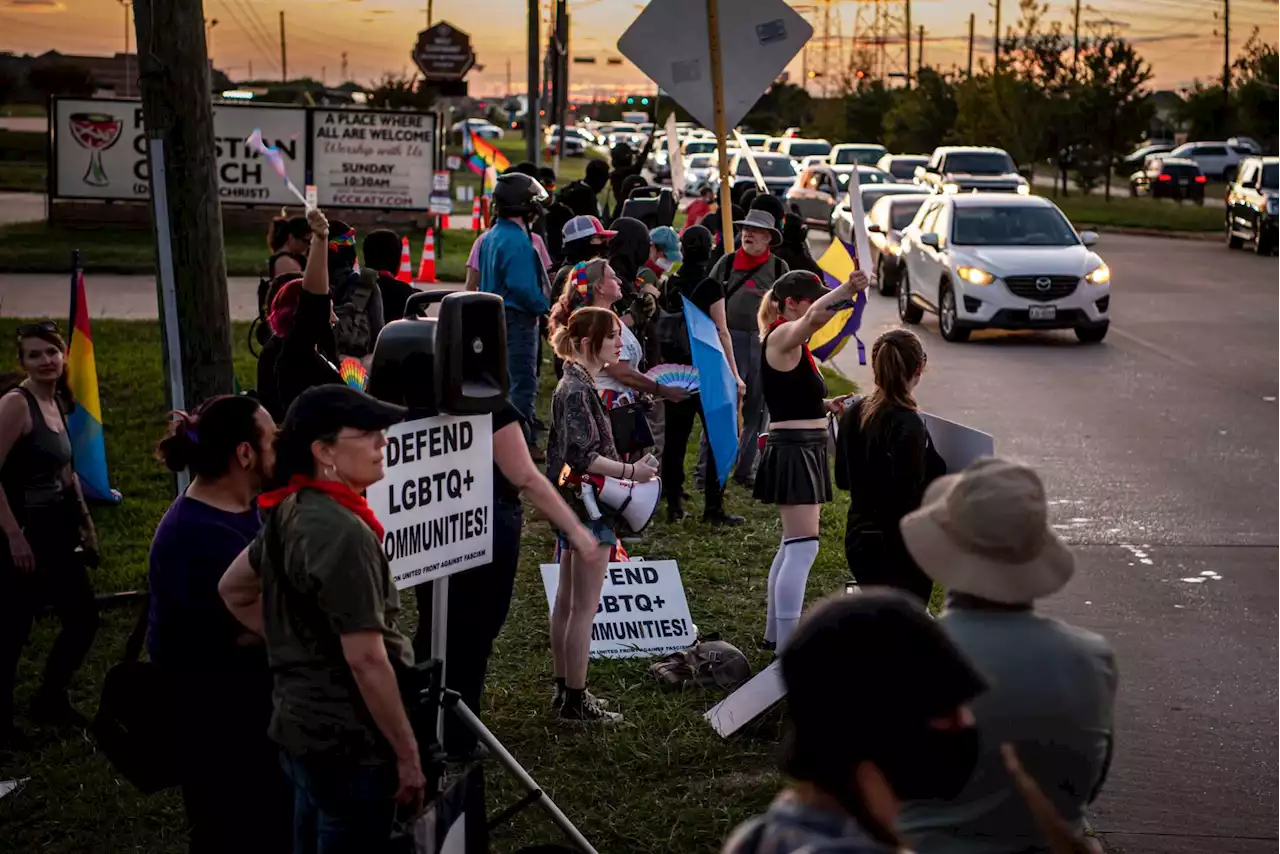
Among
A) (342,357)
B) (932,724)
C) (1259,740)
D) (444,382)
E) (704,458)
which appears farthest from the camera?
(704,458)

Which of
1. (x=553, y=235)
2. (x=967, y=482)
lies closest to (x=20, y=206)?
(x=553, y=235)

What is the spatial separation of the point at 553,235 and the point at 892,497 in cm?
863

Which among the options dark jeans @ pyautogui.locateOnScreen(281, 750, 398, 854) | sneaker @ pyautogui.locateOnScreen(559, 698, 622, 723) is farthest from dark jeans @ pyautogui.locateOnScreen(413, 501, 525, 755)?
dark jeans @ pyautogui.locateOnScreen(281, 750, 398, 854)

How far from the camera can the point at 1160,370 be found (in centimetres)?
1788

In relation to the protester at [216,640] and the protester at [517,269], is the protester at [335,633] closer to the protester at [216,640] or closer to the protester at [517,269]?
the protester at [216,640]

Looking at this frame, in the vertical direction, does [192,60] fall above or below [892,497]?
above

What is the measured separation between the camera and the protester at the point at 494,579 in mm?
5637

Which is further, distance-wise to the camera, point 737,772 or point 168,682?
point 737,772

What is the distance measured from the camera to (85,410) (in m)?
10.2

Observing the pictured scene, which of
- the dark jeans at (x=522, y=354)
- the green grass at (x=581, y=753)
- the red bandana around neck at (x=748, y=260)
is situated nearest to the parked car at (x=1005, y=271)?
the red bandana around neck at (x=748, y=260)

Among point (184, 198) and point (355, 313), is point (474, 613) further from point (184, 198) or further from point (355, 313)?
point (355, 313)

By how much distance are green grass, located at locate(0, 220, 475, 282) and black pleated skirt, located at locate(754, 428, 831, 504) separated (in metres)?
16.6

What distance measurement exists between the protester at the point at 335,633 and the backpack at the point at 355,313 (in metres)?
4.62

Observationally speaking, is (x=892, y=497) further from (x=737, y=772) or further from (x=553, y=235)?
(x=553, y=235)
